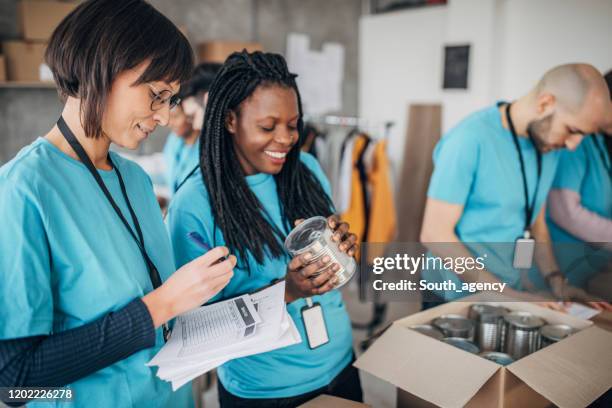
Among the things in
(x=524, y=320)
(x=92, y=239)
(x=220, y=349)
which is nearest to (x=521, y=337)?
(x=524, y=320)

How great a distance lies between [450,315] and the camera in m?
1.44

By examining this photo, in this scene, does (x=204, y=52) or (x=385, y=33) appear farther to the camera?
(x=385, y=33)

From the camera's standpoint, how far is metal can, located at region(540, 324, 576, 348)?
1299mm

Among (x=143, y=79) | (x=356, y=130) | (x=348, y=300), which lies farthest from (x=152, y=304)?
(x=348, y=300)

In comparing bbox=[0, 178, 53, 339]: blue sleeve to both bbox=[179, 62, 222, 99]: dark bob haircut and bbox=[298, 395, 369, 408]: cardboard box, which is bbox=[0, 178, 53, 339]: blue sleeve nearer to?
bbox=[298, 395, 369, 408]: cardboard box

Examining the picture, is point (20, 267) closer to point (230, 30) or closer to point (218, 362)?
point (218, 362)

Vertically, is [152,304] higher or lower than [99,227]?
lower

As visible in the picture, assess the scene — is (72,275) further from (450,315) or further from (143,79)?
(450,315)

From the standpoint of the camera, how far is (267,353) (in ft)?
4.22

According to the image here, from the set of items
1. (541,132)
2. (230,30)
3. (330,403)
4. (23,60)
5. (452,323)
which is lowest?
(330,403)

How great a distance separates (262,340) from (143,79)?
524 mm

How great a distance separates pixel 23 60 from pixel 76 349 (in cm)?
309

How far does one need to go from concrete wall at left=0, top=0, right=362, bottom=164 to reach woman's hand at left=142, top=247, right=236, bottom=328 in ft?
10.6

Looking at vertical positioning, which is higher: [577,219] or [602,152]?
[602,152]
